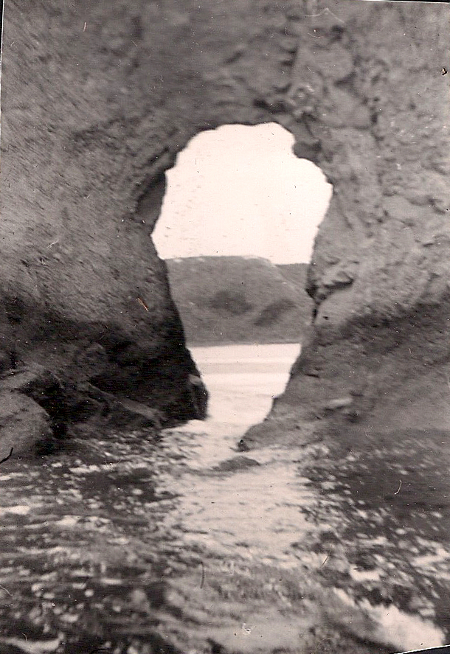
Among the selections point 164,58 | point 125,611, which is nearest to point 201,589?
point 125,611

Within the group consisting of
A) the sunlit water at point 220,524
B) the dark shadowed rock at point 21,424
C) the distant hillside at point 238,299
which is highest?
the distant hillside at point 238,299

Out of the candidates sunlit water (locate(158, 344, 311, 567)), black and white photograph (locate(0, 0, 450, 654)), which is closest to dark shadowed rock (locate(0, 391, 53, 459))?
black and white photograph (locate(0, 0, 450, 654))

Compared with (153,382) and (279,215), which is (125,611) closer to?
(153,382)

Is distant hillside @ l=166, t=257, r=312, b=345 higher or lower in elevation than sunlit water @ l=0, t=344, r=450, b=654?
higher

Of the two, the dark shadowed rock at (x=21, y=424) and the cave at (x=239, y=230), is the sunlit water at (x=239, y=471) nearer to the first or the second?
the cave at (x=239, y=230)

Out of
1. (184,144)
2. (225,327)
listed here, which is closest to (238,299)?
(225,327)

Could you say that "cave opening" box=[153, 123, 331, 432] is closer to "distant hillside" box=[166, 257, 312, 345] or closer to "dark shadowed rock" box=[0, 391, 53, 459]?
"distant hillside" box=[166, 257, 312, 345]

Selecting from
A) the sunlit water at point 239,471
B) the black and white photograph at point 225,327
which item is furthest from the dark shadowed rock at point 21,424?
the sunlit water at point 239,471

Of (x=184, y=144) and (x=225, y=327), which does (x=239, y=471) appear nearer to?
(x=225, y=327)
